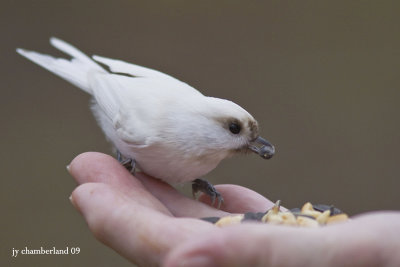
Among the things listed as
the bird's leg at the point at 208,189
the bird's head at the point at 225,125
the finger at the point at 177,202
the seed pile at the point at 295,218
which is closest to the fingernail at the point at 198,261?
the seed pile at the point at 295,218

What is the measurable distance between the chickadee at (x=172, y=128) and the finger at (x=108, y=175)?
160mm

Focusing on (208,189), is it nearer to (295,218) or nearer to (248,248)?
(295,218)

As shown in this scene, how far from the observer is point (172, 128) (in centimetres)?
176

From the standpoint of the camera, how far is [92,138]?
11.4 feet

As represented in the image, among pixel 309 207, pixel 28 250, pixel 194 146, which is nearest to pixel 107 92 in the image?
pixel 194 146

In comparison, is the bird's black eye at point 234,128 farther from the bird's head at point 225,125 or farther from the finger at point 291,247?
the finger at point 291,247

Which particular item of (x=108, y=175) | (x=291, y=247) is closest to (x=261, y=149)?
(x=108, y=175)

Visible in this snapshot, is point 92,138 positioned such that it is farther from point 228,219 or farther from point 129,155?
→ point 228,219

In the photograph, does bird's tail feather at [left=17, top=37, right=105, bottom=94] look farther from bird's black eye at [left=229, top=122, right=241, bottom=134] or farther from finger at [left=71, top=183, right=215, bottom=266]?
finger at [left=71, top=183, right=215, bottom=266]

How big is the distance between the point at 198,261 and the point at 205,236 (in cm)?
5

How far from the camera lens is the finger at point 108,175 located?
1.54 meters

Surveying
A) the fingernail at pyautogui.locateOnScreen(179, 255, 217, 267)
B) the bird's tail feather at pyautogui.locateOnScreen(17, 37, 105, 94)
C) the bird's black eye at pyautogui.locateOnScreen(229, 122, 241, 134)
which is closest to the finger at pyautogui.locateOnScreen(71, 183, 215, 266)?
the fingernail at pyautogui.locateOnScreen(179, 255, 217, 267)

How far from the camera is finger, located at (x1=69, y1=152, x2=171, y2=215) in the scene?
154 cm

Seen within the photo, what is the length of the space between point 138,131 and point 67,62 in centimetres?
57
